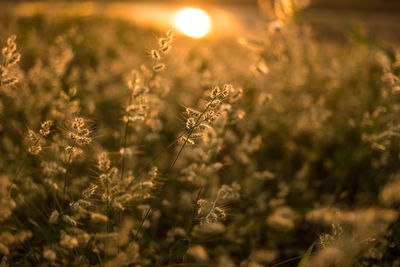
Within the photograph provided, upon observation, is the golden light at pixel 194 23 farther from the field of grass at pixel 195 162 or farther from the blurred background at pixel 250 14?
the field of grass at pixel 195 162

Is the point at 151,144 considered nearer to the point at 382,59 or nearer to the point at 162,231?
the point at 162,231

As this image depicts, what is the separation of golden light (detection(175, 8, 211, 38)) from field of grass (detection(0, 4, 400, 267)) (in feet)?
11.5

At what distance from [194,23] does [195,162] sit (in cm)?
776

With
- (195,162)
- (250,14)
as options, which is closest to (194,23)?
(250,14)

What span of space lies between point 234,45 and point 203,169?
5.00m

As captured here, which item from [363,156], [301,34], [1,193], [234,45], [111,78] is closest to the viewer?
[1,193]

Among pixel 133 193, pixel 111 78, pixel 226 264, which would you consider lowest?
pixel 226 264

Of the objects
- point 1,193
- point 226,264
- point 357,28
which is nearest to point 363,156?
point 357,28

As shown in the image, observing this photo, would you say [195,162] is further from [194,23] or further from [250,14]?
[250,14]

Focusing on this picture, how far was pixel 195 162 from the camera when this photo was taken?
7.82 feet

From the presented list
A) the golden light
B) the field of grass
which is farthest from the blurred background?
the field of grass

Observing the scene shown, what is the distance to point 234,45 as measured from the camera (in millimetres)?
6273

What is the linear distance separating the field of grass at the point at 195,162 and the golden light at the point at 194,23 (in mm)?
3500

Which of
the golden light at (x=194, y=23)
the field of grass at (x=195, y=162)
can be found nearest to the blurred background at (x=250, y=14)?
the golden light at (x=194, y=23)
